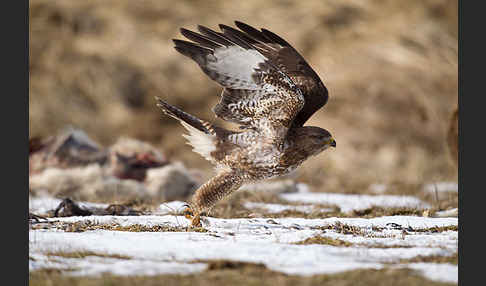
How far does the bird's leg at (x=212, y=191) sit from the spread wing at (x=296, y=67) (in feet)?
2.64

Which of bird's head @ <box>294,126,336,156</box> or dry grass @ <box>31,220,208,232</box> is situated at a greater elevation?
bird's head @ <box>294,126,336,156</box>

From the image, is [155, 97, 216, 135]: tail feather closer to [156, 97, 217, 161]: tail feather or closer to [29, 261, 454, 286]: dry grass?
[156, 97, 217, 161]: tail feather

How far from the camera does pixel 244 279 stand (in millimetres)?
3102

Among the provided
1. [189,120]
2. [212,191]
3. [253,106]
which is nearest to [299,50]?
[189,120]

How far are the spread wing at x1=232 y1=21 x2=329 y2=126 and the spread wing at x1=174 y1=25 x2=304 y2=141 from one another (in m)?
0.13

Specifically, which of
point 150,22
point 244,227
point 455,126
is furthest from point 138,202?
point 150,22

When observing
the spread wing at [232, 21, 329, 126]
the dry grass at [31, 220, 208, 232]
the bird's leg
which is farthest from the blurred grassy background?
the dry grass at [31, 220, 208, 232]

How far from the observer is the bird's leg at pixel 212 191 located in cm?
525

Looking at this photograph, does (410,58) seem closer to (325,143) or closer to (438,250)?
(325,143)

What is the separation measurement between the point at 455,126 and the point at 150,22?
24.8 ft

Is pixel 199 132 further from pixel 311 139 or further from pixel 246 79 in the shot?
pixel 311 139

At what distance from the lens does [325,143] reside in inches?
223

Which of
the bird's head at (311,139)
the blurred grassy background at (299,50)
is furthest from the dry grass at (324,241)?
the blurred grassy background at (299,50)

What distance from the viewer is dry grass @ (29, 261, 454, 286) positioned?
119 inches
